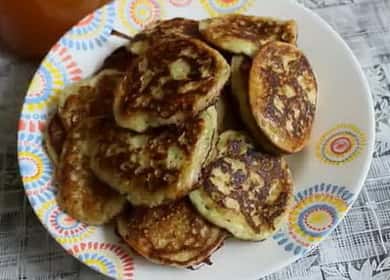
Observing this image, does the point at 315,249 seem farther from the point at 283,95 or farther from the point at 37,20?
the point at 37,20

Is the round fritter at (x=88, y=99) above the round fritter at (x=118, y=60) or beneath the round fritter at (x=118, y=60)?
beneath

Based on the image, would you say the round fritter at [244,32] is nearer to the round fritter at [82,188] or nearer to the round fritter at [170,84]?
the round fritter at [170,84]

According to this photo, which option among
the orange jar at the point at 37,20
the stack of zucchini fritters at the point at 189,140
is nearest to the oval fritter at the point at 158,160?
the stack of zucchini fritters at the point at 189,140

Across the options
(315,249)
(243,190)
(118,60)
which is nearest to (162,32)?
(118,60)

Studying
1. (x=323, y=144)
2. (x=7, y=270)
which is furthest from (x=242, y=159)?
(x=7, y=270)

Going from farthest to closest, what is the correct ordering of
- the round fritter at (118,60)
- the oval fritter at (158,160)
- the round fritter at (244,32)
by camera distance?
the round fritter at (118,60)
the round fritter at (244,32)
the oval fritter at (158,160)

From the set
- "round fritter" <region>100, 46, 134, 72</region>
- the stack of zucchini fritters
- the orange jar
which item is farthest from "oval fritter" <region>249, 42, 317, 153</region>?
the orange jar

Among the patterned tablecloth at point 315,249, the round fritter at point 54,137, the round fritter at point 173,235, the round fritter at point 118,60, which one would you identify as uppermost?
the round fritter at point 118,60

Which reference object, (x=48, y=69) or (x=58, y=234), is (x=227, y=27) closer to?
(x=48, y=69)
